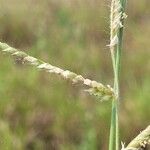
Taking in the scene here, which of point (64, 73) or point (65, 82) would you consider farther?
point (65, 82)

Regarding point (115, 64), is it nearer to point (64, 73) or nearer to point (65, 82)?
point (64, 73)

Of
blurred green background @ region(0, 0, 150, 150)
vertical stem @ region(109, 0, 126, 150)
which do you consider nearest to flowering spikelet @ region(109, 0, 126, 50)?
vertical stem @ region(109, 0, 126, 150)

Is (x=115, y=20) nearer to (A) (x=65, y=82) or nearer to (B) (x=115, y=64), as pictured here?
(B) (x=115, y=64)

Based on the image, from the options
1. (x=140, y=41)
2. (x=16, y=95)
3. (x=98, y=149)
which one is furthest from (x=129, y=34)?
(x=98, y=149)

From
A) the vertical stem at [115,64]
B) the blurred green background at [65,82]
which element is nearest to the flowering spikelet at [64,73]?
the vertical stem at [115,64]

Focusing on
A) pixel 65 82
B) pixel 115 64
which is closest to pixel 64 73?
pixel 115 64

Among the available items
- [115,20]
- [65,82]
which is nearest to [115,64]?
[115,20]

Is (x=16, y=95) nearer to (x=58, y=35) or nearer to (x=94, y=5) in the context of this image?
(x=58, y=35)

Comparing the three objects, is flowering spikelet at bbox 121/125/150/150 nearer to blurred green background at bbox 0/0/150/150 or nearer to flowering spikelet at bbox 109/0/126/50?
flowering spikelet at bbox 109/0/126/50

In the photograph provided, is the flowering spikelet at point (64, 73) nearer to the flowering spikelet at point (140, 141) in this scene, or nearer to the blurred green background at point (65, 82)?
the flowering spikelet at point (140, 141)

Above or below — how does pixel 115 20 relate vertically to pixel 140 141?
above
